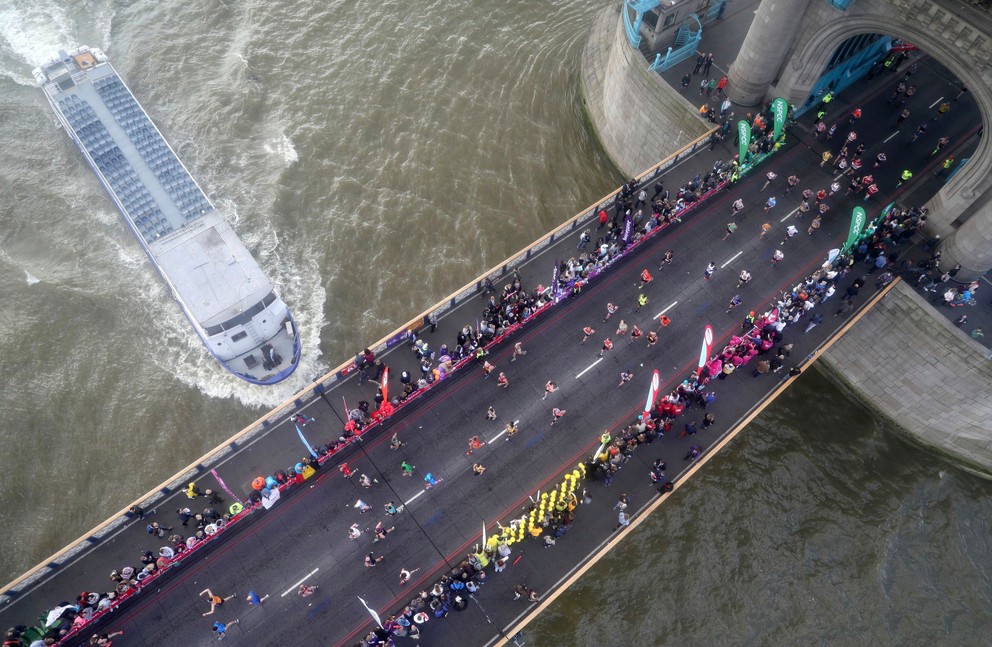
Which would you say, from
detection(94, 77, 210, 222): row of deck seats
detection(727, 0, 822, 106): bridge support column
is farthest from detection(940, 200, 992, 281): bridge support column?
detection(94, 77, 210, 222): row of deck seats

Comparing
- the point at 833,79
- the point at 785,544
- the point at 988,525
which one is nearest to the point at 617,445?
the point at 785,544

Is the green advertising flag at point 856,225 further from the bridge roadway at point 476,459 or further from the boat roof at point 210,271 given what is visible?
the boat roof at point 210,271

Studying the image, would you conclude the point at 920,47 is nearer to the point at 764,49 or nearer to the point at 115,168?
the point at 764,49

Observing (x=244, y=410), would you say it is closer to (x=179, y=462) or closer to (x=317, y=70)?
(x=179, y=462)

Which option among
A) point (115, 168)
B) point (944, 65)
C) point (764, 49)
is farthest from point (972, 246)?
point (115, 168)

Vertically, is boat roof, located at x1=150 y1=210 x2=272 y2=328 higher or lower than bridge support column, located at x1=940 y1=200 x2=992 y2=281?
lower

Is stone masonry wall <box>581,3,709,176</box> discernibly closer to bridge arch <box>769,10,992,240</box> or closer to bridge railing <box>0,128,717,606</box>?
bridge railing <box>0,128,717,606</box>
